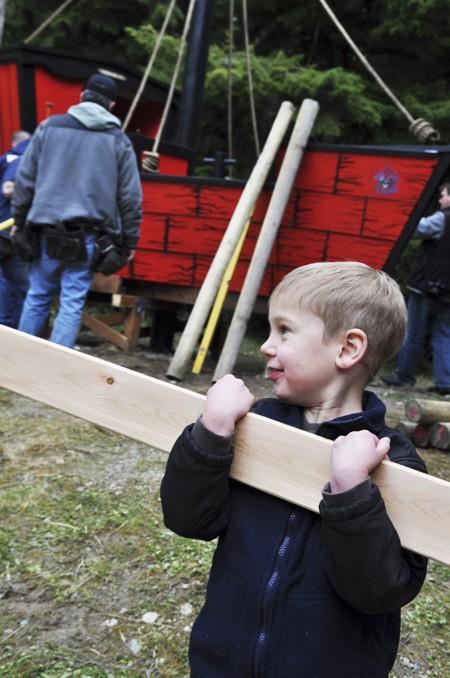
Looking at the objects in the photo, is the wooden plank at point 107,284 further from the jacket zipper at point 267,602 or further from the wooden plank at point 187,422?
the jacket zipper at point 267,602

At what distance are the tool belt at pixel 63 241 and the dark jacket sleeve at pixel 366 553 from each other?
11.3 ft

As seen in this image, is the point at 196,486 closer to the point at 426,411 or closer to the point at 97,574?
the point at 97,574

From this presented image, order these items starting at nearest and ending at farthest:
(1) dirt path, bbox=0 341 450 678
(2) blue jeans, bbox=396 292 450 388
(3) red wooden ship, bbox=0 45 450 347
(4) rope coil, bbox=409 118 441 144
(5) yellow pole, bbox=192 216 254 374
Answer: (1) dirt path, bbox=0 341 450 678
(3) red wooden ship, bbox=0 45 450 347
(5) yellow pole, bbox=192 216 254 374
(4) rope coil, bbox=409 118 441 144
(2) blue jeans, bbox=396 292 450 388

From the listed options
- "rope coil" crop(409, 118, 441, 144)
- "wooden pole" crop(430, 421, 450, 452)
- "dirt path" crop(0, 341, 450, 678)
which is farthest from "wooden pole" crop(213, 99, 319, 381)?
"dirt path" crop(0, 341, 450, 678)

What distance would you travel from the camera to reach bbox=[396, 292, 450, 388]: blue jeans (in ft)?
19.1

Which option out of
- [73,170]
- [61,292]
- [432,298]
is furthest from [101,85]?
[432,298]

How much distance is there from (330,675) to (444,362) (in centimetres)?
509

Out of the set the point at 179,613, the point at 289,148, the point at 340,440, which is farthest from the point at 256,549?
the point at 289,148

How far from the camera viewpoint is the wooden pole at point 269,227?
16.6ft

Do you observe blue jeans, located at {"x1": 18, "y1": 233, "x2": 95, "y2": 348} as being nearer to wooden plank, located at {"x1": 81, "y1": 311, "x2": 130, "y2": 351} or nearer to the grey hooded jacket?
the grey hooded jacket

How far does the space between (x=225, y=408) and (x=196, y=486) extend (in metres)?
0.14

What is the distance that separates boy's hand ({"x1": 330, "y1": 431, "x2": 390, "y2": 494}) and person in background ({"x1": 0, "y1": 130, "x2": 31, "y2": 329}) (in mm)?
4556

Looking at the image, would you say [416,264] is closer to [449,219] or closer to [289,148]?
[449,219]

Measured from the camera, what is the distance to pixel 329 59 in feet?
38.6
